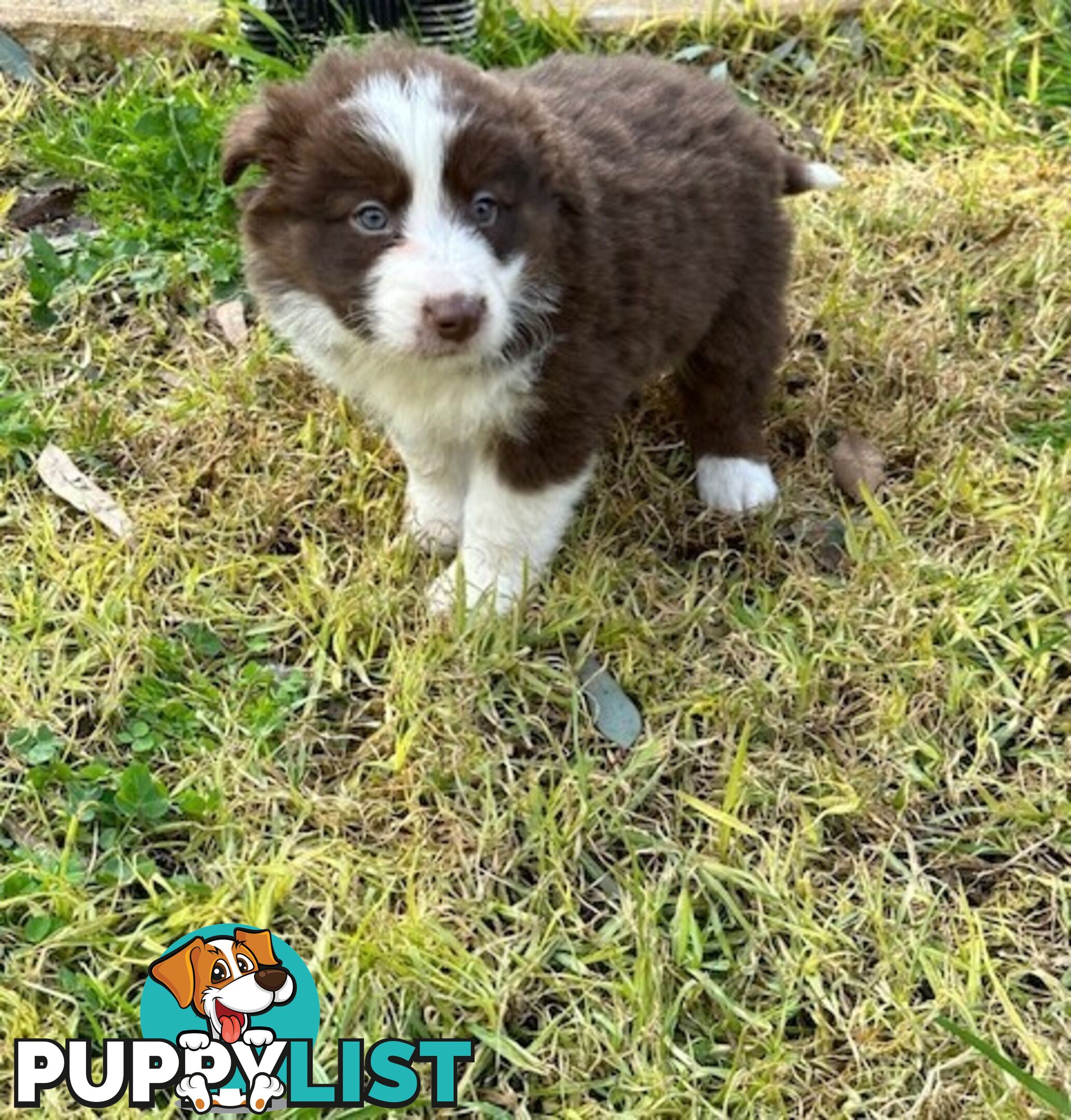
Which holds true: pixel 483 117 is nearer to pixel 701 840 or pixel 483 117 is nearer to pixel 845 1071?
pixel 701 840

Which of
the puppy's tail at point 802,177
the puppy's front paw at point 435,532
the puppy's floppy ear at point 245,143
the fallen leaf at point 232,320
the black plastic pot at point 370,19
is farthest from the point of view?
the black plastic pot at point 370,19

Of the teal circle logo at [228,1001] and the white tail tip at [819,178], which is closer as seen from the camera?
the teal circle logo at [228,1001]

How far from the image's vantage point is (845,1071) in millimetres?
2713

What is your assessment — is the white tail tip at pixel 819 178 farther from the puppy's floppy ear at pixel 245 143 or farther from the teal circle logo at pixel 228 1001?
the teal circle logo at pixel 228 1001

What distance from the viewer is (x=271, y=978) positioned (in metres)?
2.72

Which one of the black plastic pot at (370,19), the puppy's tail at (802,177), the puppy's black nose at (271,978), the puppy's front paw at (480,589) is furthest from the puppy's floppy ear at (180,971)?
the black plastic pot at (370,19)

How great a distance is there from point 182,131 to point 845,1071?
3.36 m

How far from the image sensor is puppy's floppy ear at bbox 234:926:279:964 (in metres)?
2.77

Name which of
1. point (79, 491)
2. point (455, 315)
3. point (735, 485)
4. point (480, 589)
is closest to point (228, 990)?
point (480, 589)

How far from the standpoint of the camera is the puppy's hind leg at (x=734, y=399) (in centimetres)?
370

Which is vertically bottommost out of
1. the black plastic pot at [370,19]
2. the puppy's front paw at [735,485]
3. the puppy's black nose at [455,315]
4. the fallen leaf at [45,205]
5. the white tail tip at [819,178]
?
the puppy's front paw at [735,485]

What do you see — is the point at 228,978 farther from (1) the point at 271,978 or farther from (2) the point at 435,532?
(2) the point at 435,532

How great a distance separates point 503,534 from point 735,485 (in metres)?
0.72

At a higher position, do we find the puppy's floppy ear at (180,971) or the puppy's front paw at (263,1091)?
the puppy's floppy ear at (180,971)
